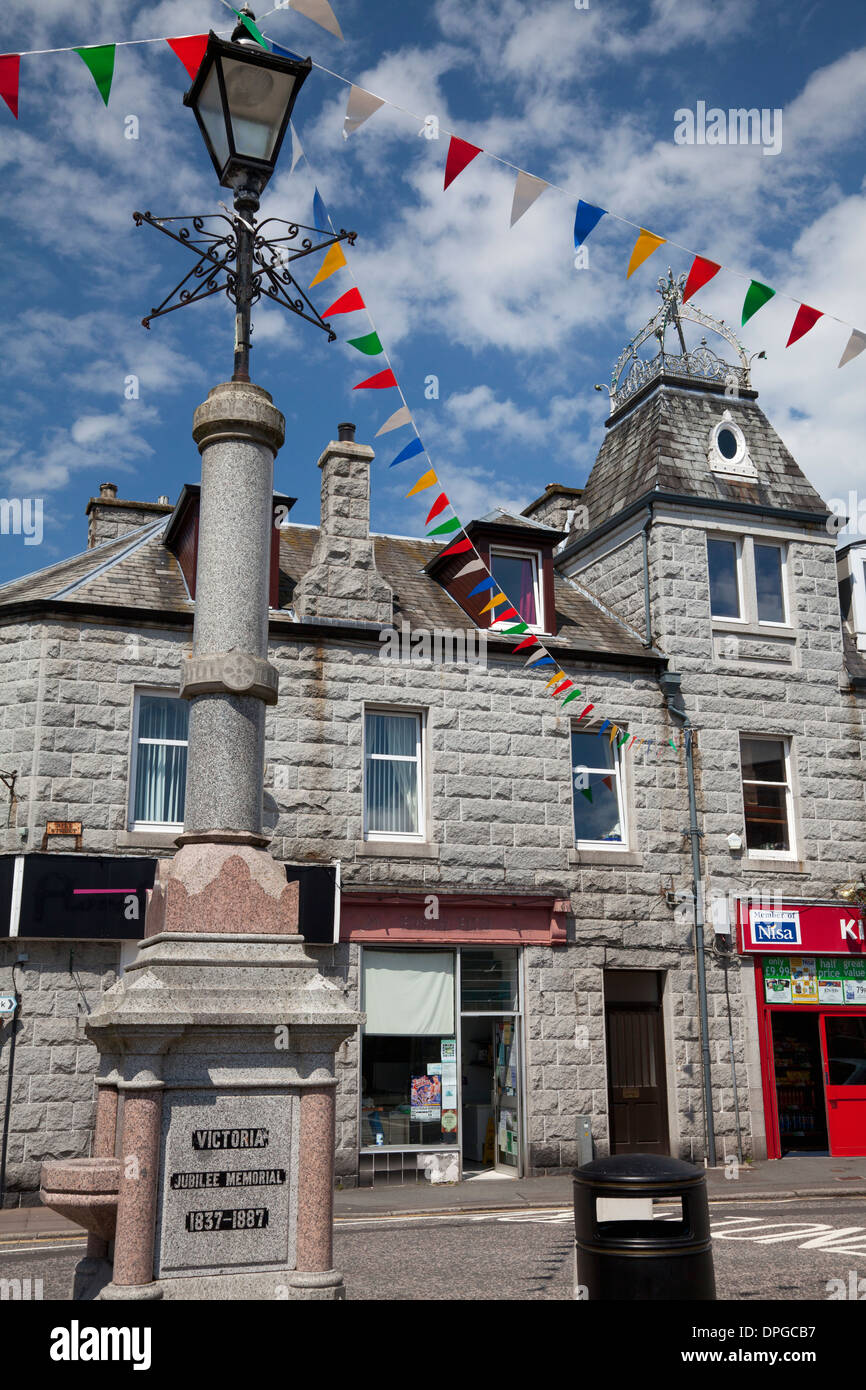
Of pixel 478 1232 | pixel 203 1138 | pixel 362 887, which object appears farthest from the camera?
pixel 362 887

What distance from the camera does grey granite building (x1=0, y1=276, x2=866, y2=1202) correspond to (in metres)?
15.1

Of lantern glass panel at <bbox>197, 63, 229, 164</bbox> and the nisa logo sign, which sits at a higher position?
lantern glass panel at <bbox>197, 63, 229, 164</bbox>

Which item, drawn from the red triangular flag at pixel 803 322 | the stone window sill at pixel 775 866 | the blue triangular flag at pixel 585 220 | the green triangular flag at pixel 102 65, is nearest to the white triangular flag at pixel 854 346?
the red triangular flag at pixel 803 322

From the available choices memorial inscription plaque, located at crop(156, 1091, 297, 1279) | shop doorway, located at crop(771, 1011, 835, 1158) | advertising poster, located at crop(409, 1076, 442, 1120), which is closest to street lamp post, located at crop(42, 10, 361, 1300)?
memorial inscription plaque, located at crop(156, 1091, 297, 1279)

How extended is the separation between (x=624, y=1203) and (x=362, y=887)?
9431 mm

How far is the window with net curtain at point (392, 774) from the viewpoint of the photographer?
16.6 metres

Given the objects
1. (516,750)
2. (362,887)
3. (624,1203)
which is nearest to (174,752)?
(362,887)

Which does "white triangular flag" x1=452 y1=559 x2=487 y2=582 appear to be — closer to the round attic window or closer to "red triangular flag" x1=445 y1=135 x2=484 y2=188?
the round attic window

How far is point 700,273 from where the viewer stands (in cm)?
1091

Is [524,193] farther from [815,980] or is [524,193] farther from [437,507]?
[815,980]

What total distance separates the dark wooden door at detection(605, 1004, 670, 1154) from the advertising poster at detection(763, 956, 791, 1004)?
1701mm

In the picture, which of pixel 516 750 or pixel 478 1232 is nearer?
pixel 478 1232
